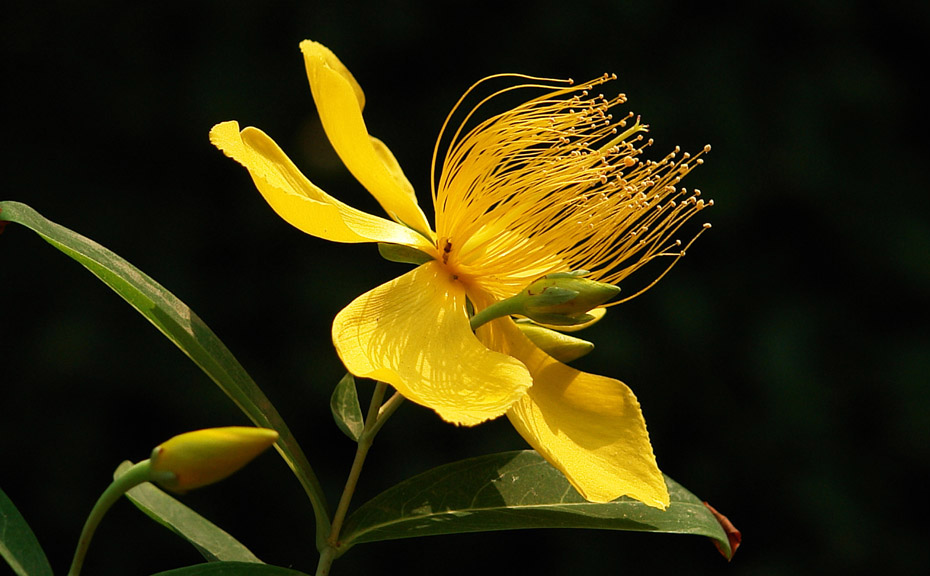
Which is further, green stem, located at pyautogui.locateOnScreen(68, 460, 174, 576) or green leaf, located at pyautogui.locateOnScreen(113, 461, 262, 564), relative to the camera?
green leaf, located at pyautogui.locateOnScreen(113, 461, 262, 564)

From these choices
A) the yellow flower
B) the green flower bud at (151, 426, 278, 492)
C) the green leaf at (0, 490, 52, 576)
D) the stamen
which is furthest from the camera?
the stamen

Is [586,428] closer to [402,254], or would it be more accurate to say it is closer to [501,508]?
[501,508]

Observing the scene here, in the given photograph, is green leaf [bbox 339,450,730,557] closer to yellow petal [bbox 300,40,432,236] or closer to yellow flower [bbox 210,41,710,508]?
yellow flower [bbox 210,41,710,508]

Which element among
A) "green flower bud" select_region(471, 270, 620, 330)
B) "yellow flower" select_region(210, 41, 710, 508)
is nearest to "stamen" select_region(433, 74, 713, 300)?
"yellow flower" select_region(210, 41, 710, 508)

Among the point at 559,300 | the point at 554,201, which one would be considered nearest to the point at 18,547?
the point at 559,300

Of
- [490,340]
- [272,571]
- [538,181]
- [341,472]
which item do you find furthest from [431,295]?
[341,472]

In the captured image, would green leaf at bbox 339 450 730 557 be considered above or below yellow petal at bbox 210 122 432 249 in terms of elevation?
below

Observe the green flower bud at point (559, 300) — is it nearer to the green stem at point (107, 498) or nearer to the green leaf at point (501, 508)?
the green leaf at point (501, 508)
